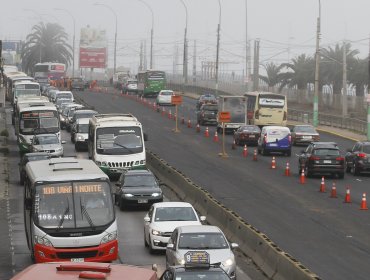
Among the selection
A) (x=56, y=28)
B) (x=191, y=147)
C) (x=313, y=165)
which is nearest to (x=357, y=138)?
(x=191, y=147)

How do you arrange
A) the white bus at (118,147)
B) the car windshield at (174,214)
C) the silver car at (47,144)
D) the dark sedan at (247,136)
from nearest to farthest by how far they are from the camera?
the car windshield at (174,214) → the white bus at (118,147) → the silver car at (47,144) → the dark sedan at (247,136)

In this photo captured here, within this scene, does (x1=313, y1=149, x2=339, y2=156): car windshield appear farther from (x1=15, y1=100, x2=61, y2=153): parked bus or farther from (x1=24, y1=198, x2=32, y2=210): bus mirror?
(x1=24, y1=198, x2=32, y2=210): bus mirror

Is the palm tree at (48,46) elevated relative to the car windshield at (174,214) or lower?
elevated

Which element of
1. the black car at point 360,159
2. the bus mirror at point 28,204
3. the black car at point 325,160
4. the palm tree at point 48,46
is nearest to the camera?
the bus mirror at point 28,204

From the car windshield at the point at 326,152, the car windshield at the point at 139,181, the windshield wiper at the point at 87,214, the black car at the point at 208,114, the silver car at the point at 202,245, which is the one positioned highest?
the black car at the point at 208,114

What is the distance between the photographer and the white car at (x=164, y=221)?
2652cm

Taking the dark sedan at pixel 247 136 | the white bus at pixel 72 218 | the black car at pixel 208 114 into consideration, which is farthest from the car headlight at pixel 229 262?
the black car at pixel 208 114

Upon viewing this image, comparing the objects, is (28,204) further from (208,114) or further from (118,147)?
(208,114)

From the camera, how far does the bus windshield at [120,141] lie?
142 ft

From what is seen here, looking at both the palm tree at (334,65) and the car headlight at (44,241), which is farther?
the palm tree at (334,65)

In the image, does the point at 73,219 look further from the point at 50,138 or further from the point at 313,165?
the point at 50,138

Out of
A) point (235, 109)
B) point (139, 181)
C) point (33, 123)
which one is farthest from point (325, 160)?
point (235, 109)

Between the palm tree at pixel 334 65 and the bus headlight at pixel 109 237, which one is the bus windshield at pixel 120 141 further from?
the palm tree at pixel 334 65

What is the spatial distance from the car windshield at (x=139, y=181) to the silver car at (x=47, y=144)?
13.4 m
